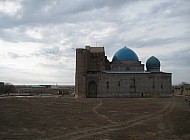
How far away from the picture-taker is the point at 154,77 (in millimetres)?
54375

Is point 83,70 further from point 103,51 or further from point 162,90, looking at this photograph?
point 162,90

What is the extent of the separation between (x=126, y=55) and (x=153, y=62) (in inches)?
222

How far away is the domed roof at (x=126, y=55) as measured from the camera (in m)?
60.3

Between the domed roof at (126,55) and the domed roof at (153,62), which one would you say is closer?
the domed roof at (153,62)

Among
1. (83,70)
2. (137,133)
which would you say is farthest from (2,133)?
(83,70)

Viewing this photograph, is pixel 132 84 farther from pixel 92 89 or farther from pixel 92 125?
pixel 92 125

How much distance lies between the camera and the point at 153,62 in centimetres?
5994

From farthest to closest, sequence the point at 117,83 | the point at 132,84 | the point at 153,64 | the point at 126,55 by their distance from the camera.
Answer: the point at 126,55, the point at 153,64, the point at 132,84, the point at 117,83

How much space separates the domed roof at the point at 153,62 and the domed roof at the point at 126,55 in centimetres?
252

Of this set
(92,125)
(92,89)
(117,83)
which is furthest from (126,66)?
(92,125)

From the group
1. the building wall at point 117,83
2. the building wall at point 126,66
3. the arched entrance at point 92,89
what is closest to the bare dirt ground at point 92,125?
the building wall at point 117,83

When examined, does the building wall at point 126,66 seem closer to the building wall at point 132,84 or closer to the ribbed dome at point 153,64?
the ribbed dome at point 153,64

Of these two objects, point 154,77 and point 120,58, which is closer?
point 154,77

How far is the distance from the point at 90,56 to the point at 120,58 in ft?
20.4
